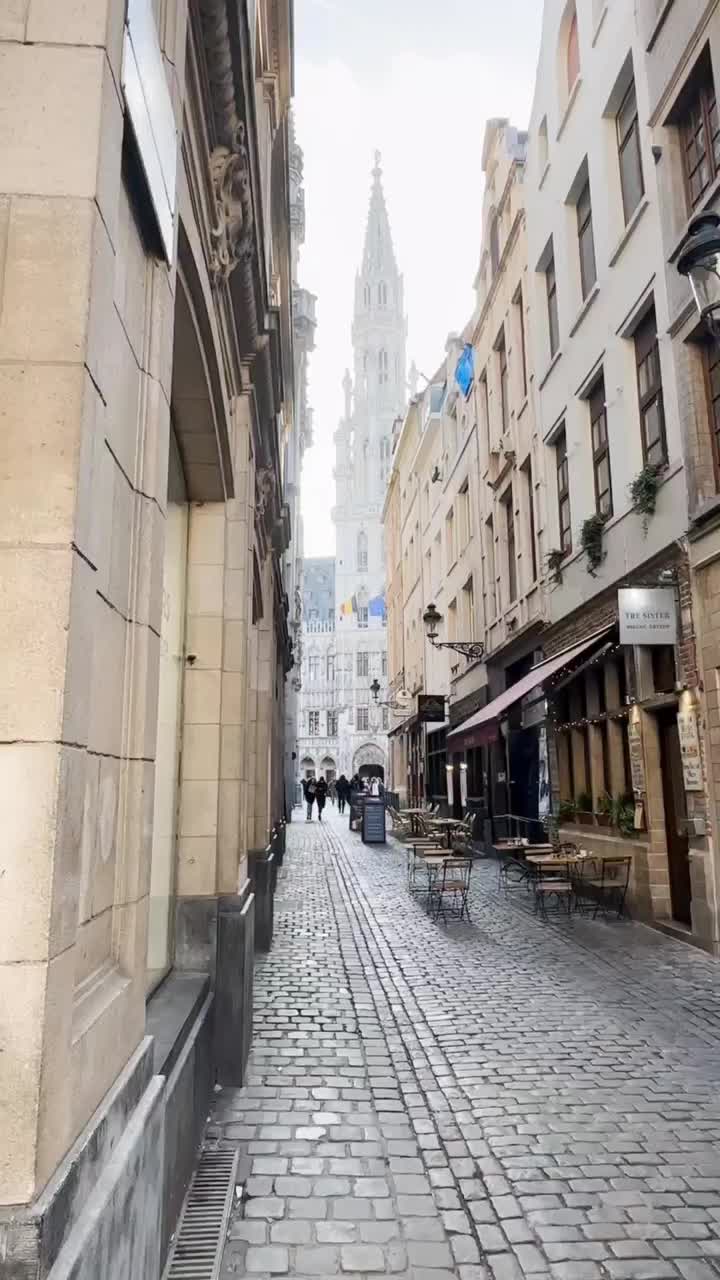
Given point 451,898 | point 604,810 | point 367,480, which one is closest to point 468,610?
point 604,810

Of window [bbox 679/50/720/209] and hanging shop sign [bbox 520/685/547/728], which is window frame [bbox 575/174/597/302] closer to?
window [bbox 679/50/720/209]

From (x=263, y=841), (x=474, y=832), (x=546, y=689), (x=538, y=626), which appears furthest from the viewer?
(x=474, y=832)

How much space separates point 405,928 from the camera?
A: 35.4 feet

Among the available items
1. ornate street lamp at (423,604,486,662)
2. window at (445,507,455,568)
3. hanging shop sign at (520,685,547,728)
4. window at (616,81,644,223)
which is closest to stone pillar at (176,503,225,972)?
window at (616,81,644,223)

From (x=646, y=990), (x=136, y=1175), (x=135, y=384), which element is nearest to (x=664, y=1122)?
(x=646, y=990)

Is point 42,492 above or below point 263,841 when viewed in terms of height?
above

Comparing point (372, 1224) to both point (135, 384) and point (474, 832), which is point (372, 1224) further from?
point (474, 832)

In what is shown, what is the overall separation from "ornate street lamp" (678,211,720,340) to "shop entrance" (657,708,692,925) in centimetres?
636

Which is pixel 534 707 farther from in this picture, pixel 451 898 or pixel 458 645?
pixel 458 645

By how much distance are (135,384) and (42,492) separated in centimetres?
95

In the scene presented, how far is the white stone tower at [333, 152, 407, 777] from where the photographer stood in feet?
275

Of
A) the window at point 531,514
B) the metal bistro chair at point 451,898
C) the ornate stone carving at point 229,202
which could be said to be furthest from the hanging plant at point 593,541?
the ornate stone carving at point 229,202

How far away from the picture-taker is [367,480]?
9794 centimetres

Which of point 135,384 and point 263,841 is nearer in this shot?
point 135,384
